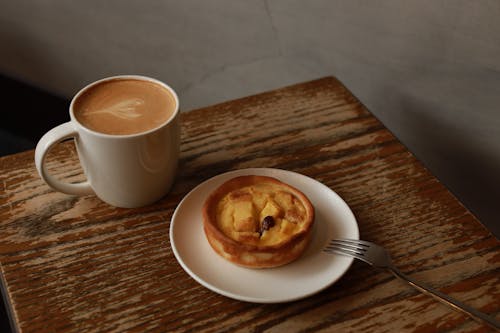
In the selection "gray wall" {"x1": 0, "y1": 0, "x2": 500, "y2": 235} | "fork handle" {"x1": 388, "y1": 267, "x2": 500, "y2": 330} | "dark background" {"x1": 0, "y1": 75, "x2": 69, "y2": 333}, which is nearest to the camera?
"fork handle" {"x1": 388, "y1": 267, "x2": 500, "y2": 330}

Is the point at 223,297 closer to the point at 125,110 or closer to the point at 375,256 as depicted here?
the point at 375,256

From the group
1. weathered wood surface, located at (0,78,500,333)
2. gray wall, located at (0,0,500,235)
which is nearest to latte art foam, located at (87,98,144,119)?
weathered wood surface, located at (0,78,500,333)

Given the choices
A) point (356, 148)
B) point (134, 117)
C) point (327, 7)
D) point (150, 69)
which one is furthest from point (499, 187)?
point (150, 69)

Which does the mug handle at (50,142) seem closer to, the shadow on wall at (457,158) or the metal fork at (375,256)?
the metal fork at (375,256)

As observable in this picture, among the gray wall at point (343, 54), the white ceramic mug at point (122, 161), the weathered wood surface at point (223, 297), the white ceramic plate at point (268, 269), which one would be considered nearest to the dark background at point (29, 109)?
the gray wall at point (343, 54)

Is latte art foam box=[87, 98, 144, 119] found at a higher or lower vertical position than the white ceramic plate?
higher

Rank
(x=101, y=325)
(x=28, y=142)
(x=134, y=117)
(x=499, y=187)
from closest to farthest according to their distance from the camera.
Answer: (x=101, y=325)
(x=134, y=117)
(x=499, y=187)
(x=28, y=142)

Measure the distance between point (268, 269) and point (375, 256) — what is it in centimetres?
13

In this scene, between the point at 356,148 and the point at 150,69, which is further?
the point at 150,69

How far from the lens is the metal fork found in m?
0.63

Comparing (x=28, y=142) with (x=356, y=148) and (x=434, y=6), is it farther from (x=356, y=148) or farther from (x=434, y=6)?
(x=434, y=6)

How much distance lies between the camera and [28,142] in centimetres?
140

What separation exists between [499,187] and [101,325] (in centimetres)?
79

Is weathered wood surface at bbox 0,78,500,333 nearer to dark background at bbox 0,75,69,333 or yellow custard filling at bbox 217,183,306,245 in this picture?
yellow custard filling at bbox 217,183,306,245
